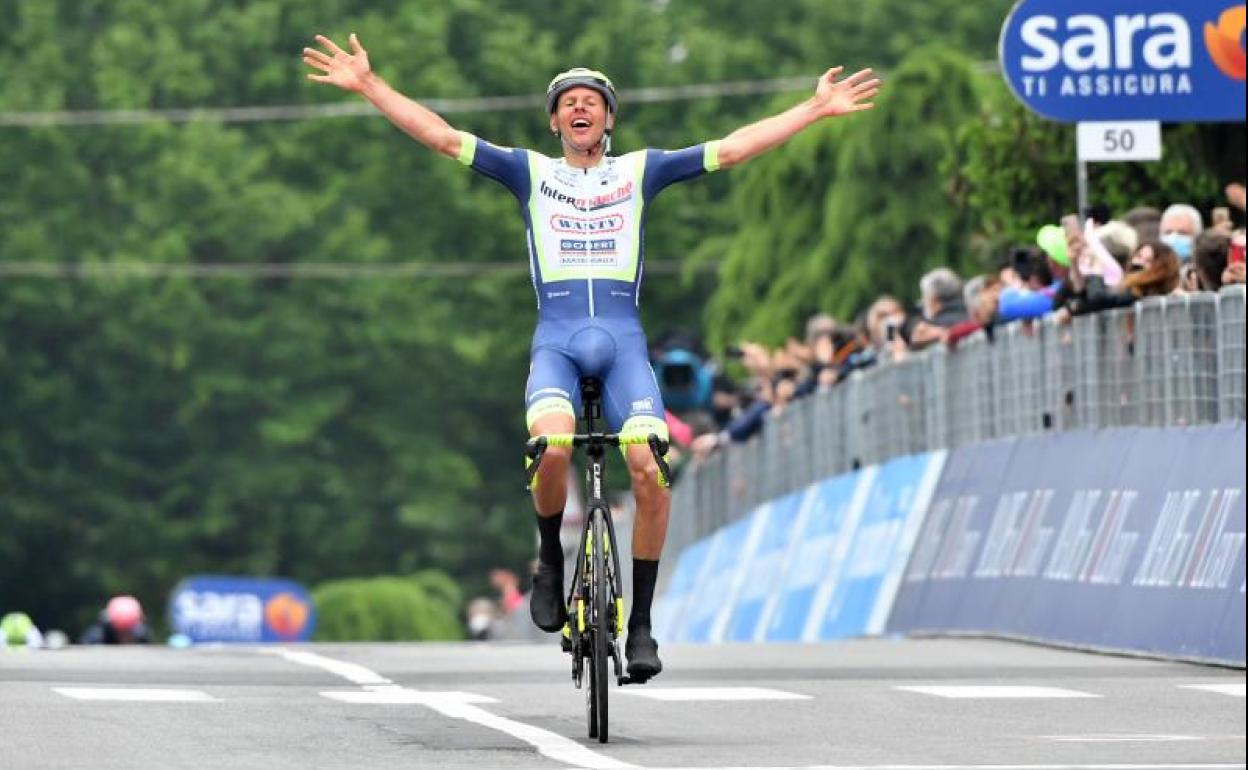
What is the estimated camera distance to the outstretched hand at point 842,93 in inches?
639

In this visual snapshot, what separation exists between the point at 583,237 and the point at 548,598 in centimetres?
134

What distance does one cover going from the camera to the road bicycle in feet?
49.0

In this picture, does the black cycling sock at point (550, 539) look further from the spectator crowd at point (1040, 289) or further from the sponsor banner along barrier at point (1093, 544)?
the spectator crowd at point (1040, 289)

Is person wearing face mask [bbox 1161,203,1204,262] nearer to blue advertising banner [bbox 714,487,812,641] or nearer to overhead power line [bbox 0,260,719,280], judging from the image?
blue advertising banner [bbox 714,487,812,641]

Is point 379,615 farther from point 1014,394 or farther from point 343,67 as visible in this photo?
point 343,67

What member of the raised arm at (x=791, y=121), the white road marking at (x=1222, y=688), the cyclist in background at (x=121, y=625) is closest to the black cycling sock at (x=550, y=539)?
the raised arm at (x=791, y=121)

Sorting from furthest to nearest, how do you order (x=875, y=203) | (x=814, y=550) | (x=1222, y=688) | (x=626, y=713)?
(x=875, y=203) < (x=814, y=550) < (x=1222, y=688) < (x=626, y=713)

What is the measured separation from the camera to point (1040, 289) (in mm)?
26375

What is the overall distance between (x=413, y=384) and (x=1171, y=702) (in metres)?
61.1

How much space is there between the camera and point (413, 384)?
255 feet

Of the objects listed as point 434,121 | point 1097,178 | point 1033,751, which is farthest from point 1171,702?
point 1097,178

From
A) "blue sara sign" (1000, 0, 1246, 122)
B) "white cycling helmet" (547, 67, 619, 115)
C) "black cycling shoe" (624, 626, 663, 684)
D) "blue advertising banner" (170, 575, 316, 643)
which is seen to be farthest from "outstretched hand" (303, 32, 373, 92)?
"blue advertising banner" (170, 575, 316, 643)

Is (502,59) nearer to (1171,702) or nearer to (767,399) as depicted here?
(767,399)

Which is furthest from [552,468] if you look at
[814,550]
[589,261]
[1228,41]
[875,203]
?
[875,203]
